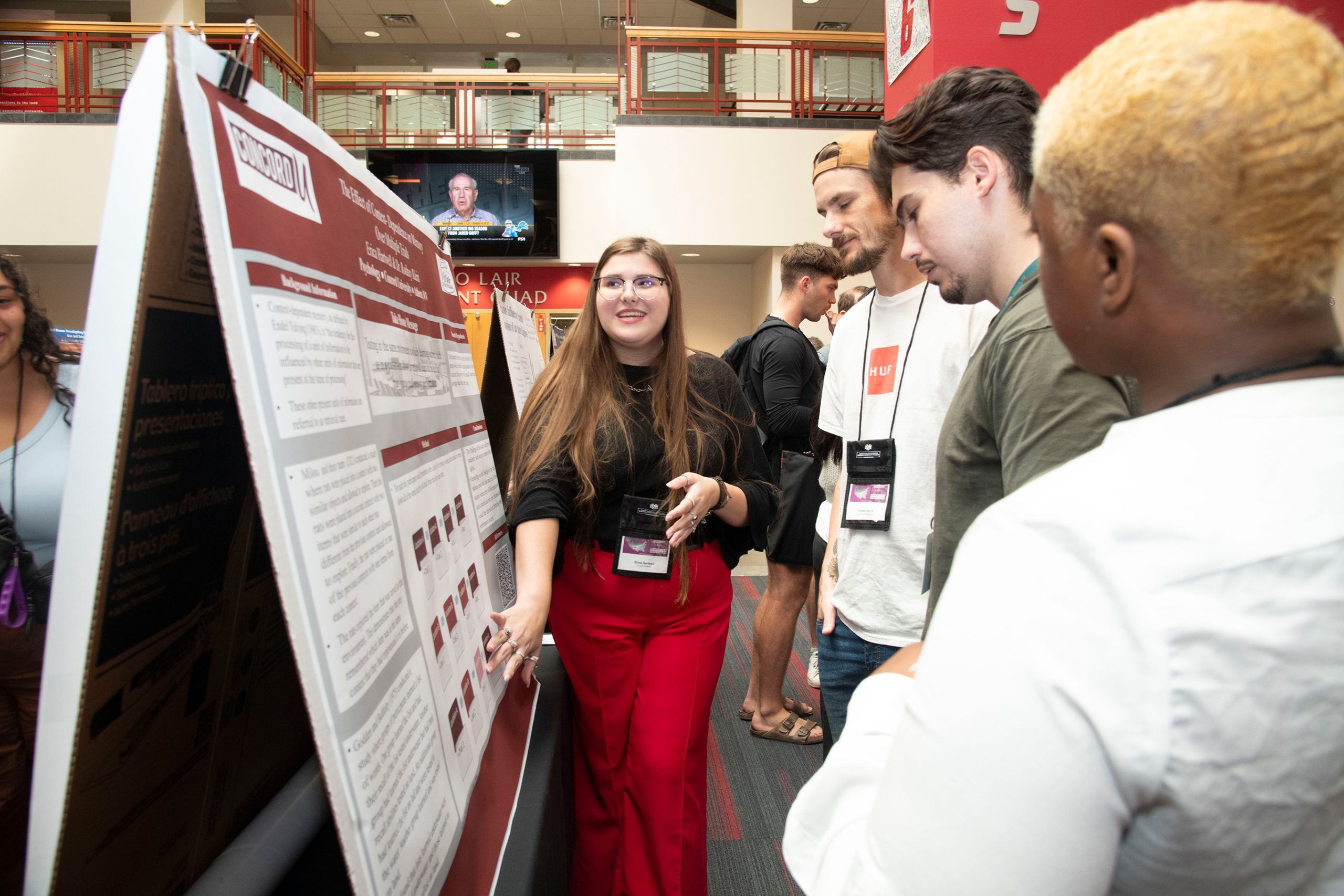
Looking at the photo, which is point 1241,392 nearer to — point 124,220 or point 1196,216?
point 1196,216

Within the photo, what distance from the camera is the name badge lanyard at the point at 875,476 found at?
4.81 ft

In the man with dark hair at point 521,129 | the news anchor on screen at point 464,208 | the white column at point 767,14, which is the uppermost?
the white column at point 767,14

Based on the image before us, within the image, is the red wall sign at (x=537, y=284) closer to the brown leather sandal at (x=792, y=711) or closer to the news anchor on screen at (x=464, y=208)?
the news anchor on screen at (x=464, y=208)

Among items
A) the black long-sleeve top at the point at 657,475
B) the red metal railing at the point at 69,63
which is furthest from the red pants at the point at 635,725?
the red metal railing at the point at 69,63

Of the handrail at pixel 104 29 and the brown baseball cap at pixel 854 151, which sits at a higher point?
the handrail at pixel 104 29

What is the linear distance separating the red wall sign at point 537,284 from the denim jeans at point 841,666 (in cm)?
831

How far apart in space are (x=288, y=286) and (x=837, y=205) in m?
1.30

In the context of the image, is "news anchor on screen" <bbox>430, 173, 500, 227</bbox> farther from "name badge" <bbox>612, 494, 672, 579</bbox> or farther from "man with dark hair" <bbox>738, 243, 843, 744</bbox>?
"name badge" <bbox>612, 494, 672, 579</bbox>

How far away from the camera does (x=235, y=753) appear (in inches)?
32.2

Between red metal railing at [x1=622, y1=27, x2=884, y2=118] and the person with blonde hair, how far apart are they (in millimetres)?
8132

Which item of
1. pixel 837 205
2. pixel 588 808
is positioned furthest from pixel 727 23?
pixel 588 808

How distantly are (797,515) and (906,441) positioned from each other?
1.12m

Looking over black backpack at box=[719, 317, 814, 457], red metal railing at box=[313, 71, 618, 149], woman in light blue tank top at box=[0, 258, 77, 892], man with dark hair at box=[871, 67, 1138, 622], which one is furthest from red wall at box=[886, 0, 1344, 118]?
red metal railing at box=[313, 71, 618, 149]

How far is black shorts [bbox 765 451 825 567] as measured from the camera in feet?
8.30
